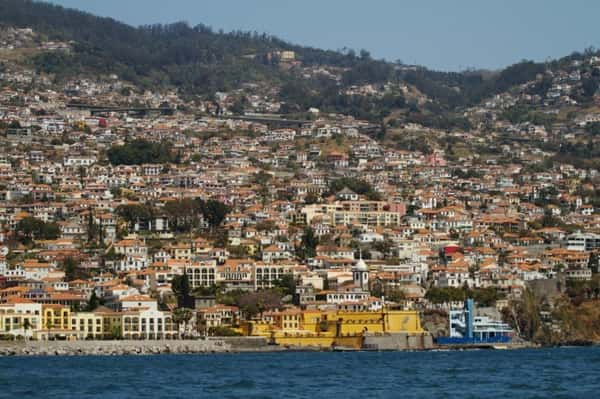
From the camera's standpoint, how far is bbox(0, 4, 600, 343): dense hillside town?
9862 cm

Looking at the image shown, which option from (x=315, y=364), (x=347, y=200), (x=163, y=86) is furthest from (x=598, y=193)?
(x=315, y=364)

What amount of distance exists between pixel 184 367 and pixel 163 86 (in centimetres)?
11913

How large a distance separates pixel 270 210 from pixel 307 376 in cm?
5858

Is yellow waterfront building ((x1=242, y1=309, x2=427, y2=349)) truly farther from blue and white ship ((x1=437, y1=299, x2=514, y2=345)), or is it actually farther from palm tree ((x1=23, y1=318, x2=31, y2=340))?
A: palm tree ((x1=23, y1=318, x2=31, y2=340))

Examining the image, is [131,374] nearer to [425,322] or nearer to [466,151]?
[425,322]

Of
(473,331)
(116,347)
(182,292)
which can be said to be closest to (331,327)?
(473,331)

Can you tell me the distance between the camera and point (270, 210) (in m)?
124

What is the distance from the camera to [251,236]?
11644cm

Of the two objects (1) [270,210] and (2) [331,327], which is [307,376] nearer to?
(2) [331,327]

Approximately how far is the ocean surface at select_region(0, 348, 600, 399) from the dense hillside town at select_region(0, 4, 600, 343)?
1318cm

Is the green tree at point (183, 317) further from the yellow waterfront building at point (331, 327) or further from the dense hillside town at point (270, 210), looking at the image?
the yellow waterfront building at point (331, 327)

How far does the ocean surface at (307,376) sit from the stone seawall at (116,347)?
4201mm

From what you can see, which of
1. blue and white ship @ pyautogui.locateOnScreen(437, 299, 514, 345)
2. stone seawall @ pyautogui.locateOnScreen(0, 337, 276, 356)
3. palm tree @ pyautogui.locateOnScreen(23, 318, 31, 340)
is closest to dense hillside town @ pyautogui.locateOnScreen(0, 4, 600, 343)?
palm tree @ pyautogui.locateOnScreen(23, 318, 31, 340)

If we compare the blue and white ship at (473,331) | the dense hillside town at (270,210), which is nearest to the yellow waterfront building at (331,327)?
the dense hillside town at (270,210)
